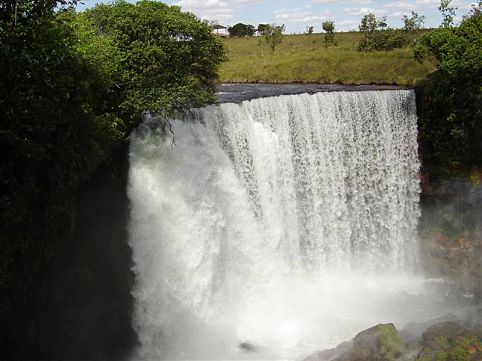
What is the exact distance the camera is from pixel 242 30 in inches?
2783

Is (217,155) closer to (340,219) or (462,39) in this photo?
(340,219)

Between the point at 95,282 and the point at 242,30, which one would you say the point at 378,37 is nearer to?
the point at 95,282

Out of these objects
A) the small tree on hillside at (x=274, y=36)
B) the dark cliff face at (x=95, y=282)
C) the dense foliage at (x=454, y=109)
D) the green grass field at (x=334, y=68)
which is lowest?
the dark cliff face at (x=95, y=282)

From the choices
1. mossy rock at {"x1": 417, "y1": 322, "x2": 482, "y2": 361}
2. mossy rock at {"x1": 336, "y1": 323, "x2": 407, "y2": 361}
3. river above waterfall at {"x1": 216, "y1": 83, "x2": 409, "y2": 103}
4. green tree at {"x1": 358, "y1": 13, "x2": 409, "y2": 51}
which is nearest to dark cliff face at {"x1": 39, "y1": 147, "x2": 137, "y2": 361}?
mossy rock at {"x1": 336, "y1": 323, "x2": 407, "y2": 361}

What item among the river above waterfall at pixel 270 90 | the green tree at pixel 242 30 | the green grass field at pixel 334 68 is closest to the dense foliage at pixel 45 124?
the river above waterfall at pixel 270 90

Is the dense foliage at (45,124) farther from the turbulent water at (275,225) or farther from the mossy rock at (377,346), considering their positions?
the mossy rock at (377,346)

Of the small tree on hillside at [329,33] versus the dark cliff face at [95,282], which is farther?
the small tree on hillside at [329,33]

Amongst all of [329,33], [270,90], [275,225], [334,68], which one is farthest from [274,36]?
[275,225]

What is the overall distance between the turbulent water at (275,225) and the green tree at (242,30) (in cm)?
5367

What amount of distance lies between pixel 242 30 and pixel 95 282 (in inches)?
2452

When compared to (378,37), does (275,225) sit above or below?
below

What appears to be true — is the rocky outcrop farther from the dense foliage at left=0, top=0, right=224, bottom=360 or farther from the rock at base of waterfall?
the dense foliage at left=0, top=0, right=224, bottom=360

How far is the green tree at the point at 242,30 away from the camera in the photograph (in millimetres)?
70312

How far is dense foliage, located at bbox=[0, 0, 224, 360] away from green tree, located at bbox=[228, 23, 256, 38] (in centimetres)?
5829
